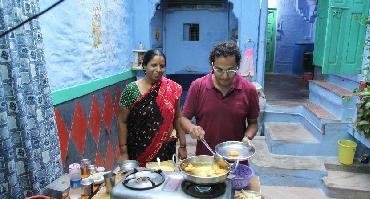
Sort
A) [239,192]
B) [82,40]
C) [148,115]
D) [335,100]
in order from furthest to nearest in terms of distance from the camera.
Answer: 1. [335,100]
2. [82,40]
3. [148,115]
4. [239,192]

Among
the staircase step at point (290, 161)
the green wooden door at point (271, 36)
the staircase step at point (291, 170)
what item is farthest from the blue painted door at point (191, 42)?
the green wooden door at point (271, 36)

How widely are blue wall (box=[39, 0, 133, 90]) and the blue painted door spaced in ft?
6.17

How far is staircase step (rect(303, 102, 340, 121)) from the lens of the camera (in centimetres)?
527

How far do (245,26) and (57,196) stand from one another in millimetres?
5199

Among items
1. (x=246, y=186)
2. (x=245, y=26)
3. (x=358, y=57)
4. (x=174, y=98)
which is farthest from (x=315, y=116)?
(x=246, y=186)

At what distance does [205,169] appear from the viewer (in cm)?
183

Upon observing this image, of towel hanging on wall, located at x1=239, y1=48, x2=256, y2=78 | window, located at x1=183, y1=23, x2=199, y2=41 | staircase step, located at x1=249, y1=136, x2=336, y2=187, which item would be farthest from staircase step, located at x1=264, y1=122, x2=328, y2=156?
window, located at x1=183, y1=23, x2=199, y2=41

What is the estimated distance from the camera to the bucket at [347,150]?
4741mm

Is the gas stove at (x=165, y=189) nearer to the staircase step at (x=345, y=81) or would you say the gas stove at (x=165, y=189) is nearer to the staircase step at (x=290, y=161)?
the staircase step at (x=290, y=161)

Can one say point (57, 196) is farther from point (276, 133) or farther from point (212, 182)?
point (276, 133)

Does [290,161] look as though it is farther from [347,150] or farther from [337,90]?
[337,90]

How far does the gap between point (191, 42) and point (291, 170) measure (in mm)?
3937

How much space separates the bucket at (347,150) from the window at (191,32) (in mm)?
4078

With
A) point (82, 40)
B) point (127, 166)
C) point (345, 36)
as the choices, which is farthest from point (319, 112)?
point (127, 166)
